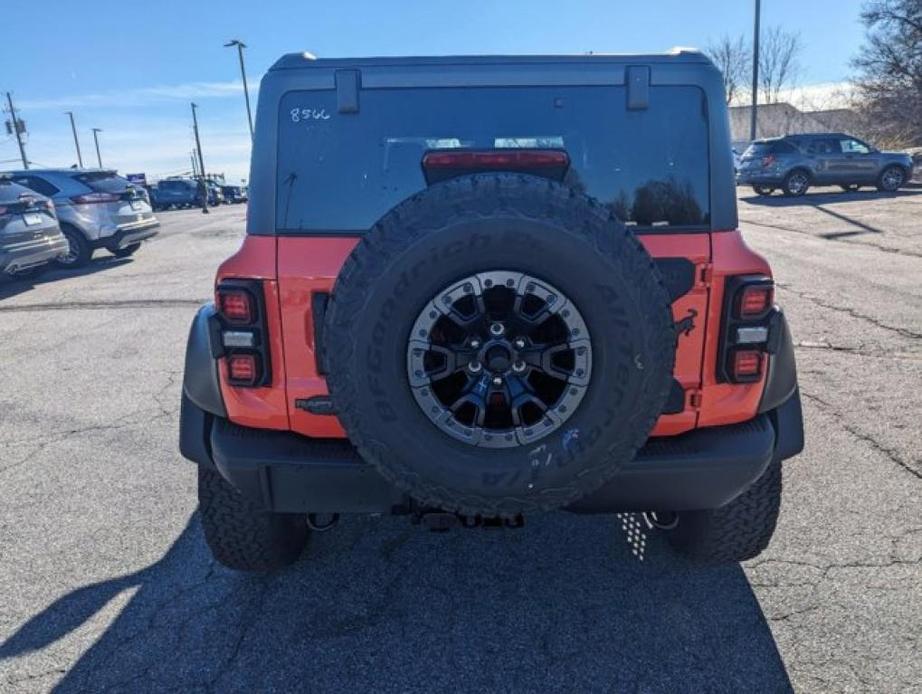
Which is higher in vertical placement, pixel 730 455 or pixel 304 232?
pixel 304 232

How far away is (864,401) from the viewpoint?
4.54 meters

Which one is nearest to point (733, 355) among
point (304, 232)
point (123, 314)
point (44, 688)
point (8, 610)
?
point (304, 232)

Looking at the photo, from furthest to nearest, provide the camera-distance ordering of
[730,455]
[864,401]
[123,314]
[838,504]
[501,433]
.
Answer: [123,314] → [864,401] → [838,504] → [730,455] → [501,433]

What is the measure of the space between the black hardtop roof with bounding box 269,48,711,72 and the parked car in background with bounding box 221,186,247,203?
43127 mm

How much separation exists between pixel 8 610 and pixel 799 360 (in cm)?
556

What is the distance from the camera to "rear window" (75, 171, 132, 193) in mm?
12004

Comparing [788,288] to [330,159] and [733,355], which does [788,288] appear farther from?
[330,159]

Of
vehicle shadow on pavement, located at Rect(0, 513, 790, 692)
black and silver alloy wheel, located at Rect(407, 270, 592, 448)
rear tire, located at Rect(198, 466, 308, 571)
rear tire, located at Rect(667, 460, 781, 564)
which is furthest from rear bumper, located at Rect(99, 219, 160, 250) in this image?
rear tire, located at Rect(667, 460, 781, 564)

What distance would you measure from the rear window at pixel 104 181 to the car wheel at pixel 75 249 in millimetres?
898

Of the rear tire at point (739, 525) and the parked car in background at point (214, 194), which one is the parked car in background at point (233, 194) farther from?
the rear tire at point (739, 525)

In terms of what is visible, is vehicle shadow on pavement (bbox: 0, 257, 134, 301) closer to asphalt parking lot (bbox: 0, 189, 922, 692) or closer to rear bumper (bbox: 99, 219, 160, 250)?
rear bumper (bbox: 99, 219, 160, 250)

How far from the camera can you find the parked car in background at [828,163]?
20297 millimetres

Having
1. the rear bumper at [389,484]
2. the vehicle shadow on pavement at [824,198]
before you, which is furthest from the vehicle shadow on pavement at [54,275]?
the vehicle shadow on pavement at [824,198]

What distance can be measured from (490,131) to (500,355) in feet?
2.82
